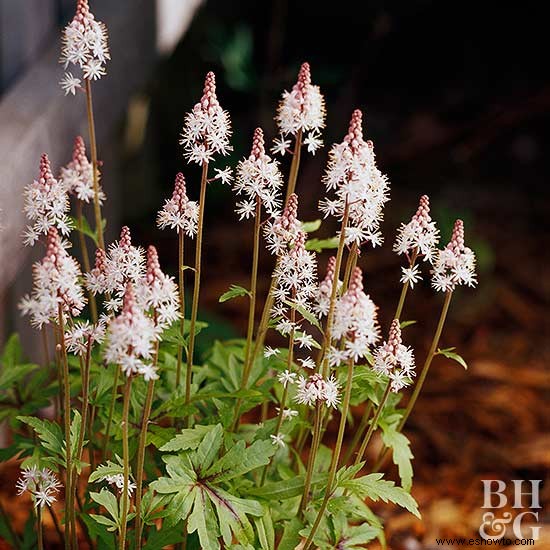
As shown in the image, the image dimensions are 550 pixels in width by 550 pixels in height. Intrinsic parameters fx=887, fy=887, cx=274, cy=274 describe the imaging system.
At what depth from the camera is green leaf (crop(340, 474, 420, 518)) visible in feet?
6.64

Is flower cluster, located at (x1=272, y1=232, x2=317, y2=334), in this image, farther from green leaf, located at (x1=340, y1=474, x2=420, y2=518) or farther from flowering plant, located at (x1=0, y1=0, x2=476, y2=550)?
green leaf, located at (x1=340, y1=474, x2=420, y2=518)

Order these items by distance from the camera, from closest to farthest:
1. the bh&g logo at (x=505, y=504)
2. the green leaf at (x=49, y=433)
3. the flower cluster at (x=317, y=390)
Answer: the flower cluster at (x=317, y=390), the green leaf at (x=49, y=433), the bh&g logo at (x=505, y=504)

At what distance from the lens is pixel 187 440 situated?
209cm

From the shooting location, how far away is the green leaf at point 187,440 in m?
2.04

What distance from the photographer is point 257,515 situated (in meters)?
2.05

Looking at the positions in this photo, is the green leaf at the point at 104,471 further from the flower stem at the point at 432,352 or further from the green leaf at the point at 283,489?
the flower stem at the point at 432,352

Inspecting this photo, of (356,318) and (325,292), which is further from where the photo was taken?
(325,292)

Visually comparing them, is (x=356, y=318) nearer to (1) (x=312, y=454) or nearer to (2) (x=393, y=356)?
(2) (x=393, y=356)

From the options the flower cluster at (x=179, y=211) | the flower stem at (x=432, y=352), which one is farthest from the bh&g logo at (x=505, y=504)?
the flower cluster at (x=179, y=211)

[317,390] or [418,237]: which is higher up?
[418,237]

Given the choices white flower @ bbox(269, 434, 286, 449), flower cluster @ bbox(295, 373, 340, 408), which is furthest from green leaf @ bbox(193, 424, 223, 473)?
flower cluster @ bbox(295, 373, 340, 408)

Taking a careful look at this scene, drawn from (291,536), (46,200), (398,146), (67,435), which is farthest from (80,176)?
(398,146)

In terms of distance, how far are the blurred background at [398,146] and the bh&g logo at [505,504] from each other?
0.15 ft

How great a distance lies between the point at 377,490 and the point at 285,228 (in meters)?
0.64
